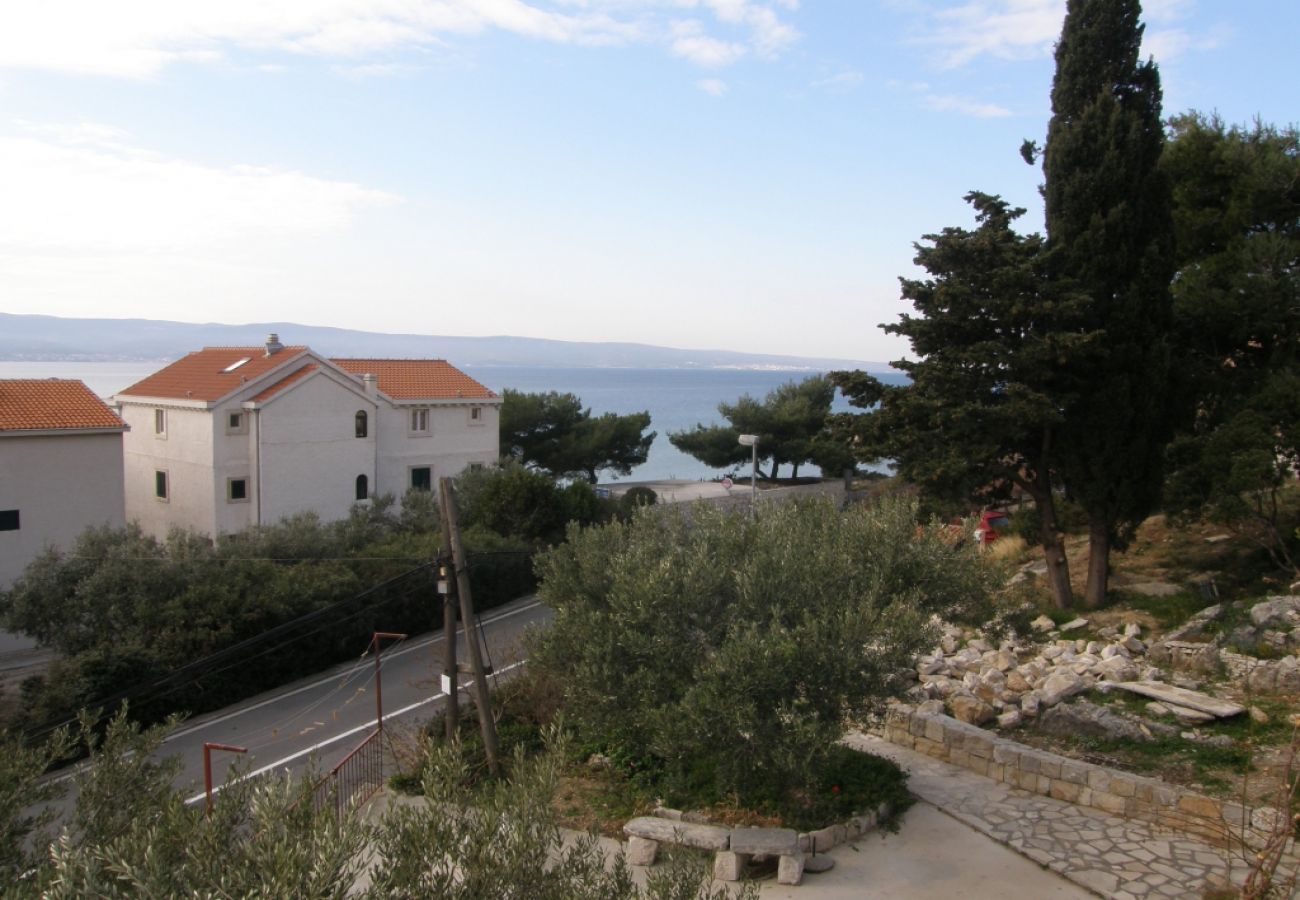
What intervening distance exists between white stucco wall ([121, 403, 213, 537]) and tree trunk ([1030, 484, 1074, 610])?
26.1 metres

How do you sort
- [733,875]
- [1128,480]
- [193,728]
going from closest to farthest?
[733,875] → [1128,480] → [193,728]

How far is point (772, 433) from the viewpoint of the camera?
48.2 meters

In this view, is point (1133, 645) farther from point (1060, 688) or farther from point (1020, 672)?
point (1060, 688)

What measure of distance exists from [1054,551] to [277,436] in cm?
2516

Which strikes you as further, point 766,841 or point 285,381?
point 285,381

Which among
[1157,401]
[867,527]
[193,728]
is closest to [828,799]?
[867,527]

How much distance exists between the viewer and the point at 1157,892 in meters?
9.27

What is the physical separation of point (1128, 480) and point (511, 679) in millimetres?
12177

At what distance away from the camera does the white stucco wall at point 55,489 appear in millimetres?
26609

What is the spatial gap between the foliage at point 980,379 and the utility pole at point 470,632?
30.2 feet

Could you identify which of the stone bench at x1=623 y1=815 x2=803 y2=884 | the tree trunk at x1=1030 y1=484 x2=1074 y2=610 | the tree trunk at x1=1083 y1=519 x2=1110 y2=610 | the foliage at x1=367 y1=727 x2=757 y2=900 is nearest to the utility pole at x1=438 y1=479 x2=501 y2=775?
the stone bench at x1=623 y1=815 x2=803 y2=884

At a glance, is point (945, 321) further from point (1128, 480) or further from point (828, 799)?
point (828, 799)

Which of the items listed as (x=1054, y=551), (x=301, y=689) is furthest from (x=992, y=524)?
(x=301, y=689)

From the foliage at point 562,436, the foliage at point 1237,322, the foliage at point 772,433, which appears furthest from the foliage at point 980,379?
the foliage at point 562,436
